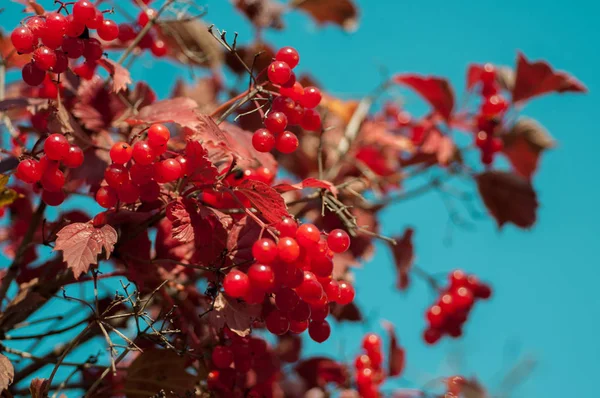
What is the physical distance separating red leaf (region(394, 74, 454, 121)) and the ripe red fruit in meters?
1.50

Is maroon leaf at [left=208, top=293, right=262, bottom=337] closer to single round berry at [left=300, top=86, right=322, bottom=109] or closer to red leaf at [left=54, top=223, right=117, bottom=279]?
red leaf at [left=54, top=223, right=117, bottom=279]

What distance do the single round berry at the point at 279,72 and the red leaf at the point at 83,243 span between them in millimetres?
432

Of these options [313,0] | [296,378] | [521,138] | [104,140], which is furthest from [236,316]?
[313,0]

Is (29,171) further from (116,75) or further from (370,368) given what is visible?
(370,368)

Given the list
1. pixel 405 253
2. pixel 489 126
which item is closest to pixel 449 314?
pixel 405 253

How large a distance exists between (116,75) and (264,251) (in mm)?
609

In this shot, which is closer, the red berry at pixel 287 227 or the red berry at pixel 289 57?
the red berry at pixel 287 227

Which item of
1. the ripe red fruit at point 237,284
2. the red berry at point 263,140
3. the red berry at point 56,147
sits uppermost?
the red berry at point 263,140

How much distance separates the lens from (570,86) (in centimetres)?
248

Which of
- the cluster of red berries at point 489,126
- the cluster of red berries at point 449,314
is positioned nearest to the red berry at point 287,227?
the cluster of red berries at point 449,314

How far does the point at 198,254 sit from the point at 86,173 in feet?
1.23

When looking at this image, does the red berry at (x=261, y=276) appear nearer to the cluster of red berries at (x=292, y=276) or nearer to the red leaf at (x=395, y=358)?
the cluster of red berries at (x=292, y=276)

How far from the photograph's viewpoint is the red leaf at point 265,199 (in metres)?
1.23

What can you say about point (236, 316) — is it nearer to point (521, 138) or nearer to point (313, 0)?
point (521, 138)
